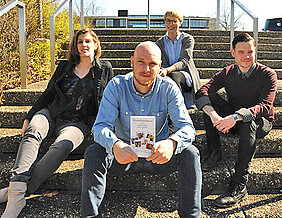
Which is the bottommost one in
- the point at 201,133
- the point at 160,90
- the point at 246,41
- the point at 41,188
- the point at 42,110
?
the point at 41,188

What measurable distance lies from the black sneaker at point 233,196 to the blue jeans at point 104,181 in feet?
1.37

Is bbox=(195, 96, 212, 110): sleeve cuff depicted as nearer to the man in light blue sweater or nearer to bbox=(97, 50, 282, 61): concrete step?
the man in light blue sweater

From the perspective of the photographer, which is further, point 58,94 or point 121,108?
point 58,94

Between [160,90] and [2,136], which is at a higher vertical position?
[160,90]

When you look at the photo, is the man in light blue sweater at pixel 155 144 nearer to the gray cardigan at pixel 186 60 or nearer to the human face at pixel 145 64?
the human face at pixel 145 64

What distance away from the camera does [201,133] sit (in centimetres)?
284

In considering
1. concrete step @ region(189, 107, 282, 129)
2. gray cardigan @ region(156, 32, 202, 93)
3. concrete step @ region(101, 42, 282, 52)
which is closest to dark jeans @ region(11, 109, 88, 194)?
concrete step @ region(189, 107, 282, 129)

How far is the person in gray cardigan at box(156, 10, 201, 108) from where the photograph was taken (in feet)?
9.85

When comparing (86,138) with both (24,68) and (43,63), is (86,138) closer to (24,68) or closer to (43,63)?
(24,68)

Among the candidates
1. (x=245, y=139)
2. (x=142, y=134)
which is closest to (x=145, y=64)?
(x=142, y=134)

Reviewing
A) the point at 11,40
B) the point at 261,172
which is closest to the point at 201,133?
the point at 261,172

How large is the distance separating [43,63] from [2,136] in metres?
2.22

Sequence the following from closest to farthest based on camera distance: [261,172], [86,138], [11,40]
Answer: [261,172], [86,138], [11,40]

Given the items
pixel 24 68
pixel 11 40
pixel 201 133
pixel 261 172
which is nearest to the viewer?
pixel 261 172
